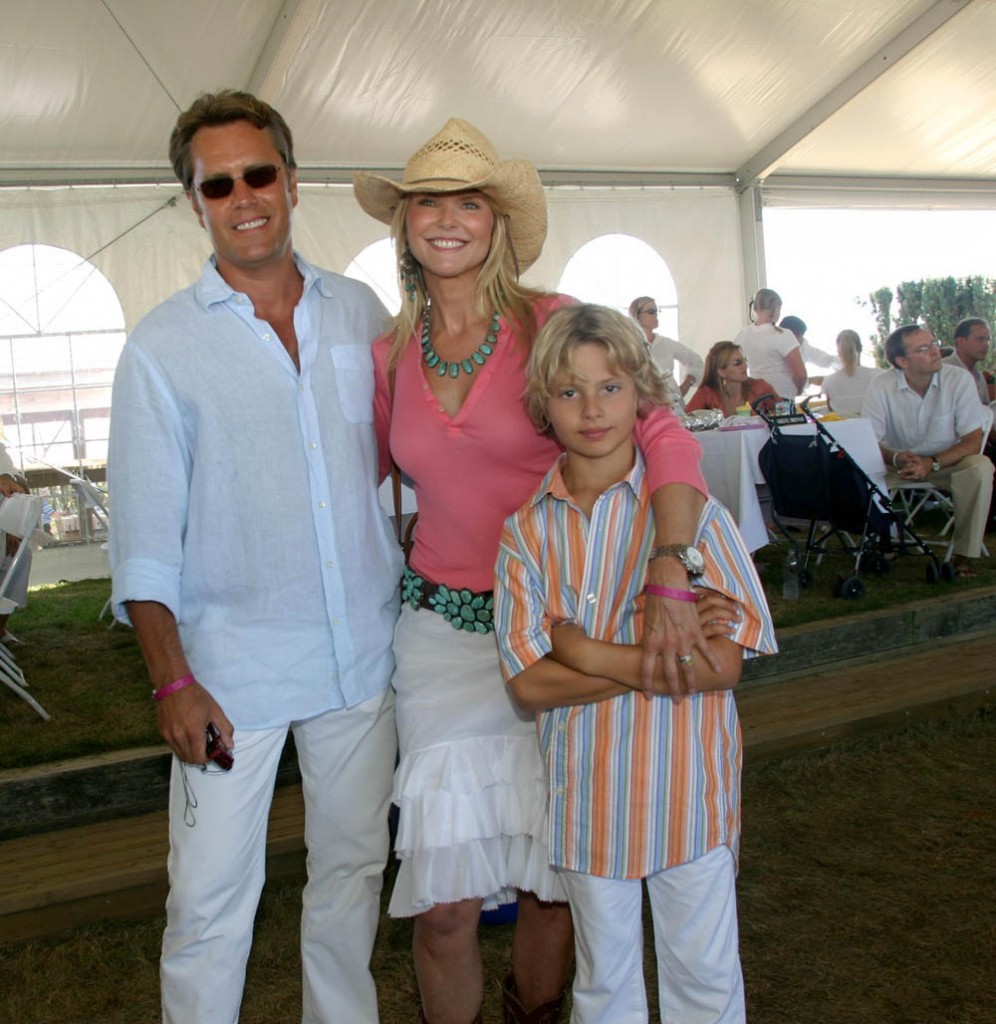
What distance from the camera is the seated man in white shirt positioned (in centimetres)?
618

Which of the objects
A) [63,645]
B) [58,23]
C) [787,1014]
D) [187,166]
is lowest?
[787,1014]

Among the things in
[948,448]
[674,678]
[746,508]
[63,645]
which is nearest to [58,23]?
[63,645]

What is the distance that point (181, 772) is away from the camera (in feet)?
6.32

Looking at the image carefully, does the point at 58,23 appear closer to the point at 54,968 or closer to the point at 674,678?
the point at 54,968

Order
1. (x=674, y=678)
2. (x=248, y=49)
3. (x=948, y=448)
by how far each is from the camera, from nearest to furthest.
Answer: (x=674, y=678) → (x=948, y=448) → (x=248, y=49)

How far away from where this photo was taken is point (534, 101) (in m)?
10.3

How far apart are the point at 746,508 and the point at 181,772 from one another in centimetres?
435

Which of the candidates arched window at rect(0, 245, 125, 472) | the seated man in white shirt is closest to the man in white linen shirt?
the seated man in white shirt

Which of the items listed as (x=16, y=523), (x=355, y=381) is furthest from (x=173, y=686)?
(x=16, y=523)

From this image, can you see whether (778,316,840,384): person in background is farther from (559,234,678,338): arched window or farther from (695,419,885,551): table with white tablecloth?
(695,419,885,551): table with white tablecloth

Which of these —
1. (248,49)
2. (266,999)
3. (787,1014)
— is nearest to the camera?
(787,1014)

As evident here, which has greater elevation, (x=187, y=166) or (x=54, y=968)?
(x=187, y=166)

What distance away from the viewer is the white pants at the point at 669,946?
1.90 meters

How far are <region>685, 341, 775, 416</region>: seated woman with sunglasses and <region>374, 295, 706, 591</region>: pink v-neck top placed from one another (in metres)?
5.18
